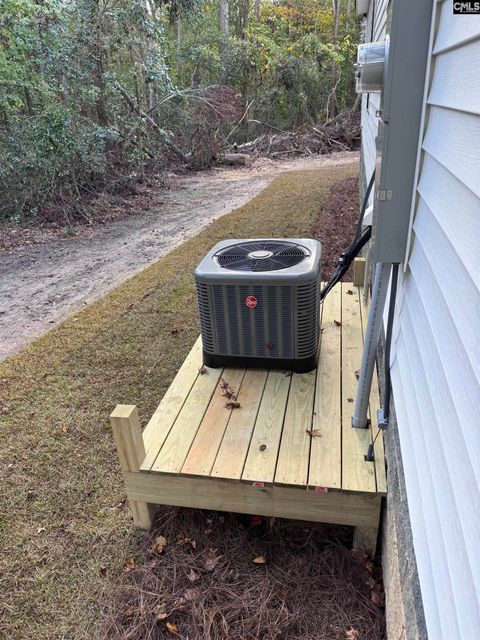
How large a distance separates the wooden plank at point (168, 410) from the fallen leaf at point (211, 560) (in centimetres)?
49

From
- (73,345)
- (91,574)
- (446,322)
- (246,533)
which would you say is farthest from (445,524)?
(73,345)

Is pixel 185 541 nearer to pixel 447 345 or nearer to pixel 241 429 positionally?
pixel 241 429

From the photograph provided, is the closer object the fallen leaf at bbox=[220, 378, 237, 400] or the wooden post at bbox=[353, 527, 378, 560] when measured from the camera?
the wooden post at bbox=[353, 527, 378, 560]

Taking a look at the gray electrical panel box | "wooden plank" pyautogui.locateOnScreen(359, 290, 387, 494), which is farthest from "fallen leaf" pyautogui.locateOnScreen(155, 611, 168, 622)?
the gray electrical panel box

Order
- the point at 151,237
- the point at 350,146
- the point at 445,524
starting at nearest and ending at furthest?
the point at 445,524 → the point at 151,237 → the point at 350,146

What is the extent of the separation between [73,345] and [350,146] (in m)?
12.8

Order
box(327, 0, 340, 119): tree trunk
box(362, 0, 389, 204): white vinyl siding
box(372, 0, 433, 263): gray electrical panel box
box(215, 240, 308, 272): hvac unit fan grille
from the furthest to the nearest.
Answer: box(327, 0, 340, 119): tree trunk → box(362, 0, 389, 204): white vinyl siding → box(215, 240, 308, 272): hvac unit fan grille → box(372, 0, 433, 263): gray electrical panel box

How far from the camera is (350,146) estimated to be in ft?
47.2

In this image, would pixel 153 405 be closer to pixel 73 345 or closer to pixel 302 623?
pixel 73 345

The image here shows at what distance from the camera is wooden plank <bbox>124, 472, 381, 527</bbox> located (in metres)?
1.89

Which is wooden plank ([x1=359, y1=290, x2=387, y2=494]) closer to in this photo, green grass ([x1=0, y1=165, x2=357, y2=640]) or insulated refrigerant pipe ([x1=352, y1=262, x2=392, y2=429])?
insulated refrigerant pipe ([x1=352, y1=262, x2=392, y2=429])

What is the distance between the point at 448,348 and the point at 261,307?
1.52 m

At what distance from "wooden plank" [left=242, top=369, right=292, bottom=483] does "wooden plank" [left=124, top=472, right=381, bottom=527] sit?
0.21 feet

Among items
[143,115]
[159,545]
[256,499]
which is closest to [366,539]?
[256,499]
